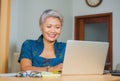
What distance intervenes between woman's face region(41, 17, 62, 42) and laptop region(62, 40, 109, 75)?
1.35 ft

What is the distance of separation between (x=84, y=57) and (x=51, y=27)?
457 millimetres

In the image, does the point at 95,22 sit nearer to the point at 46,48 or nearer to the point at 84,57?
the point at 46,48

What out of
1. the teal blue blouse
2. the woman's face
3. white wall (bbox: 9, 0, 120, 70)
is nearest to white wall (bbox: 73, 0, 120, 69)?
white wall (bbox: 9, 0, 120, 70)

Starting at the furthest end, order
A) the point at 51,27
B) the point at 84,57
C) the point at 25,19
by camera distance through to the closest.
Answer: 1. the point at 25,19
2. the point at 51,27
3. the point at 84,57

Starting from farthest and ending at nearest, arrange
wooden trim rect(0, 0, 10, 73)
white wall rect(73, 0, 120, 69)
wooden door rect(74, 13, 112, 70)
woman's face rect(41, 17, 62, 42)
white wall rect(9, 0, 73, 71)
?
wooden door rect(74, 13, 112, 70) → white wall rect(73, 0, 120, 69) → white wall rect(9, 0, 73, 71) → wooden trim rect(0, 0, 10, 73) → woman's face rect(41, 17, 62, 42)

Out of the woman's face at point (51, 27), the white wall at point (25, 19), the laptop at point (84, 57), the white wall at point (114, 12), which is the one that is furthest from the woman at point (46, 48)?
the white wall at point (114, 12)

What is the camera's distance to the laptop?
136 centimetres

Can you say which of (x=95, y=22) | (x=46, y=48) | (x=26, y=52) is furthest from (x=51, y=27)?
(x=95, y=22)

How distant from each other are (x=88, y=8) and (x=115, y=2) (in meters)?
0.59

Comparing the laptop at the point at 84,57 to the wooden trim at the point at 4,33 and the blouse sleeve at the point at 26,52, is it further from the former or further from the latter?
the wooden trim at the point at 4,33

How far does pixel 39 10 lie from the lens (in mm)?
3650

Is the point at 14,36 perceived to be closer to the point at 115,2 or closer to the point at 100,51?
the point at 100,51

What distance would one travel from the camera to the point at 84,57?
142 cm

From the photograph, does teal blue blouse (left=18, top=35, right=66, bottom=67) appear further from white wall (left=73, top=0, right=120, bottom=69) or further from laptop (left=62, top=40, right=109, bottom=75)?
white wall (left=73, top=0, right=120, bottom=69)
